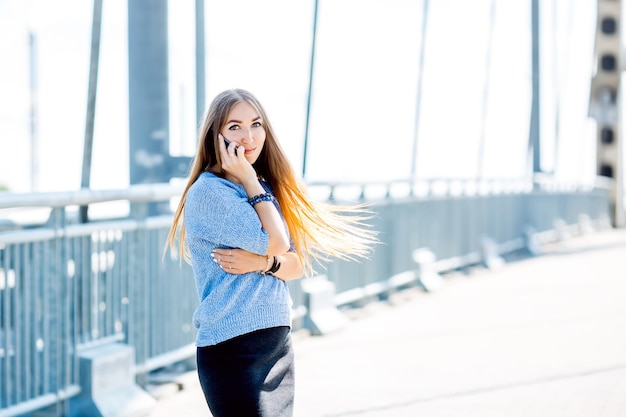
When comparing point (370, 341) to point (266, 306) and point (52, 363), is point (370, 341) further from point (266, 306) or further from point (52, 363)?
point (266, 306)

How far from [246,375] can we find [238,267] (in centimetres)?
30

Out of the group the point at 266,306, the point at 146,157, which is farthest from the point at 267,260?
the point at 146,157

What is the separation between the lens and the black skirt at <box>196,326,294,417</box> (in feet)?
8.13

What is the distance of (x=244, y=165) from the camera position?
2.57 meters

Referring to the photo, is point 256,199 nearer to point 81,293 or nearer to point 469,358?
point 81,293

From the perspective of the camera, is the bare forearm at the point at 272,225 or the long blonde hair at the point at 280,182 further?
the long blonde hair at the point at 280,182

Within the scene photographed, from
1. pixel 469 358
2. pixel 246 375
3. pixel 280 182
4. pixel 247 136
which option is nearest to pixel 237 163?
pixel 247 136

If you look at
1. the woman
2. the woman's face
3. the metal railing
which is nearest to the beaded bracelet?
the woman

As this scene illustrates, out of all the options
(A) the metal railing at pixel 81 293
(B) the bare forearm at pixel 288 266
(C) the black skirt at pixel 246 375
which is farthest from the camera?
(A) the metal railing at pixel 81 293

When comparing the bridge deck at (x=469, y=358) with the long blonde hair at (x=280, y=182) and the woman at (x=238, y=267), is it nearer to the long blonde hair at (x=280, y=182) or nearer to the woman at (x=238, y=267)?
the long blonde hair at (x=280, y=182)

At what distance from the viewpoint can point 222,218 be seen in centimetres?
250

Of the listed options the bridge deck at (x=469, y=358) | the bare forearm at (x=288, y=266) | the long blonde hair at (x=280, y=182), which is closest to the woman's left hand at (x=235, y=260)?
the bare forearm at (x=288, y=266)

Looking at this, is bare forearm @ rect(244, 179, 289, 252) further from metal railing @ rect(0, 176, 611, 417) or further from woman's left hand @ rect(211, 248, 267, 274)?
metal railing @ rect(0, 176, 611, 417)

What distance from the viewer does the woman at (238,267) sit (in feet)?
8.19
